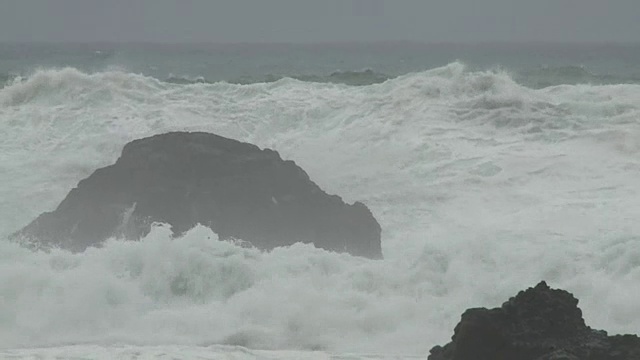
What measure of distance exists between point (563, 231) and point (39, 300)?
7.14 metres

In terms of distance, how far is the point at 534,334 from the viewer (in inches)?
287

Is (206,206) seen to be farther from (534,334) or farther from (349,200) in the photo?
(534,334)

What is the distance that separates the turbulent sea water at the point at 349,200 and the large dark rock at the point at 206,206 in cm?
59

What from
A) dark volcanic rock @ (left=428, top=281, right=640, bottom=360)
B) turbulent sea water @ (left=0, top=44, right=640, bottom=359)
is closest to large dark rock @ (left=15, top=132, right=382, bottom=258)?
turbulent sea water @ (left=0, top=44, right=640, bottom=359)

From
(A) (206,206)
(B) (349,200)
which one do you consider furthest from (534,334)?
(B) (349,200)

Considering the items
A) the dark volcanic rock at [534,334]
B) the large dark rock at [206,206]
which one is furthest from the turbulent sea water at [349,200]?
the dark volcanic rock at [534,334]

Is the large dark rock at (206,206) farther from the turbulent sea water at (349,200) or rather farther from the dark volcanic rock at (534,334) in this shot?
the dark volcanic rock at (534,334)

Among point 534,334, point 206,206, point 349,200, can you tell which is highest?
point 349,200

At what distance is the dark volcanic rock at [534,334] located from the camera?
723 centimetres

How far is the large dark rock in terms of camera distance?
14.2 metres

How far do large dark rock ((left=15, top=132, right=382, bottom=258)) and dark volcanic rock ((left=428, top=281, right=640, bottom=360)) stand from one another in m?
6.84

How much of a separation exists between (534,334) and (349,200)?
10886 mm

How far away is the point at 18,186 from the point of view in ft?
59.9

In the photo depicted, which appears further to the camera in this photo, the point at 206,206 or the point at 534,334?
the point at 206,206
